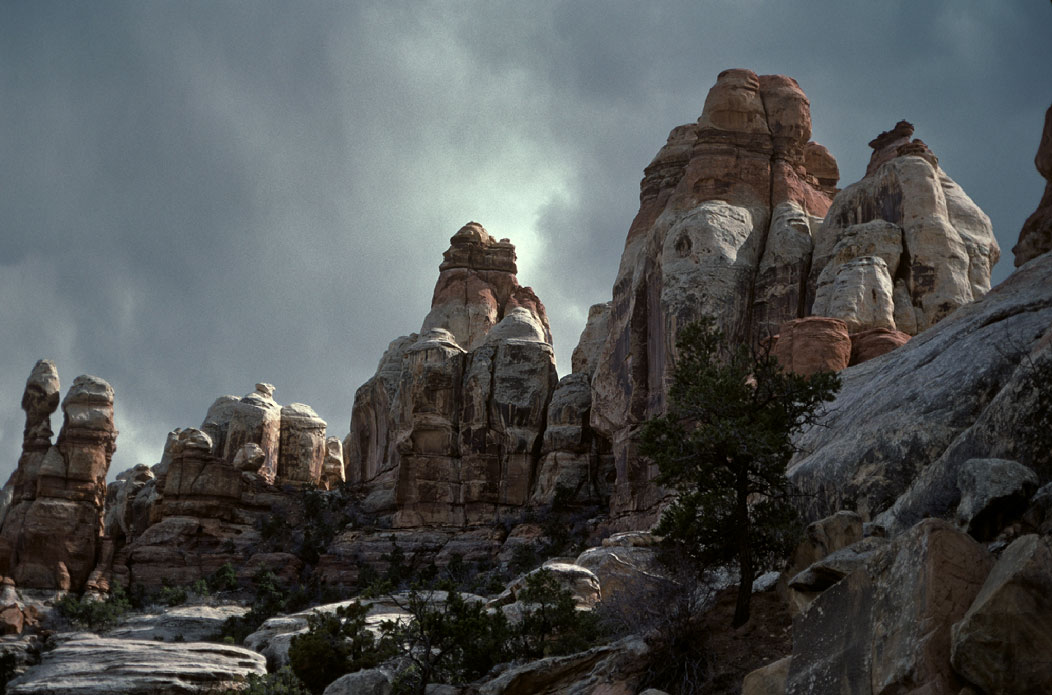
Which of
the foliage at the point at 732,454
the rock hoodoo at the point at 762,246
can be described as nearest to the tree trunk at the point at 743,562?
the foliage at the point at 732,454

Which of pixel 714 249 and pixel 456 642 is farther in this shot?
pixel 714 249

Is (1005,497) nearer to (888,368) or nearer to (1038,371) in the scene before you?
(1038,371)

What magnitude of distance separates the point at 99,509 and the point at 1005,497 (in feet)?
187

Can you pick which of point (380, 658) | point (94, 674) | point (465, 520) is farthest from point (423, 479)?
point (380, 658)

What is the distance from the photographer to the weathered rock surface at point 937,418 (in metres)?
15.4

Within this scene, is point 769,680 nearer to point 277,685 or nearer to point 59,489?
point 277,685

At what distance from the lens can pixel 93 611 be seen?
51281 mm

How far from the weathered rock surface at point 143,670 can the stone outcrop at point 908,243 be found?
22.3 meters

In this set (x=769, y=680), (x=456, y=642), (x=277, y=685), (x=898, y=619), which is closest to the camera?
(x=898, y=619)

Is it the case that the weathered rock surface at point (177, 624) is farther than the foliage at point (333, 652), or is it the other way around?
the weathered rock surface at point (177, 624)

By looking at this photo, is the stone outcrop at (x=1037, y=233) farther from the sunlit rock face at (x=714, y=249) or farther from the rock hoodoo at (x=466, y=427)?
the rock hoodoo at (x=466, y=427)

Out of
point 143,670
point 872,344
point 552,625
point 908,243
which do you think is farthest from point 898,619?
point 908,243

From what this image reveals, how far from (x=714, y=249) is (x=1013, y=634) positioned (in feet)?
150

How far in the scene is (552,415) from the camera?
2618 inches
